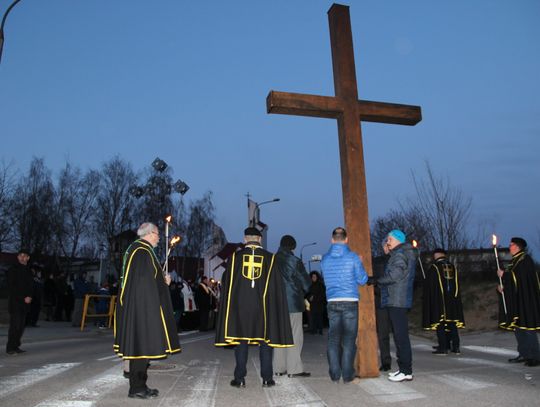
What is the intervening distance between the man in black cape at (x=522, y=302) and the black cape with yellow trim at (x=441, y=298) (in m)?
1.30

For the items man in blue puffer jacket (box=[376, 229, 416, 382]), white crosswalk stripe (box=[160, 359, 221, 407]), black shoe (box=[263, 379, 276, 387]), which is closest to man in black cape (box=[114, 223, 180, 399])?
white crosswalk stripe (box=[160, 359, 221, 407])

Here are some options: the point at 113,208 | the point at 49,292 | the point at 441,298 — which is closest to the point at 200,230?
the point at 113,208

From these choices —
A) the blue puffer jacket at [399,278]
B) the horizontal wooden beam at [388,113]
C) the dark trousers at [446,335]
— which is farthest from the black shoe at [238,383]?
the dark trousers at [446,335]

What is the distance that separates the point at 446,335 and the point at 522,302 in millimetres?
2264

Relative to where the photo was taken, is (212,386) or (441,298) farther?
(441,298)

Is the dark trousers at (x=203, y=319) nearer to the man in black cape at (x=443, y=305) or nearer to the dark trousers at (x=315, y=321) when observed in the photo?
the dark trousers at (x=315, y=321)

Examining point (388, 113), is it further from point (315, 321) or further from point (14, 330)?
point (315, 321)

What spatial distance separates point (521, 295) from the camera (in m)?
8.18

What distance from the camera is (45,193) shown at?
42.2 metres

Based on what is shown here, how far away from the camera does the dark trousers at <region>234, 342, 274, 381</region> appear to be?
5.88 metres

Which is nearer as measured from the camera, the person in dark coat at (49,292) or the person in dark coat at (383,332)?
the person in dark coat at (383,332)

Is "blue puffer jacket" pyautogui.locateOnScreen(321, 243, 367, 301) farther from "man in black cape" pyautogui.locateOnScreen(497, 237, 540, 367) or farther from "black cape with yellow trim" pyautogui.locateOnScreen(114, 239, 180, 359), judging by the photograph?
"man in black cape" pyautogui.locateOnScreen(497, 237, 540, 367)

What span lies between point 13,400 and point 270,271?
3.19 metres

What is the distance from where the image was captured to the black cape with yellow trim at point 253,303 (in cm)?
612
